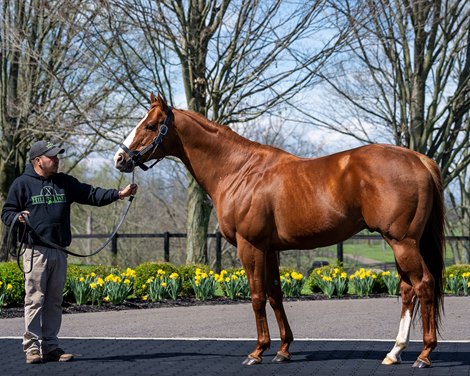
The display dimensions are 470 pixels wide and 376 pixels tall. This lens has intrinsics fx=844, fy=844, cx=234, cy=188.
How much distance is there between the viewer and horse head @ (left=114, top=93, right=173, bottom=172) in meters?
7.90

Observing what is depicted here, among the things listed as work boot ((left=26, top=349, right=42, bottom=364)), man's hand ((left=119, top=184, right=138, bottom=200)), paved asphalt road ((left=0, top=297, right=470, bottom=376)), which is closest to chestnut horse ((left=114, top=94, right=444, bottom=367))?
man's hand ((left=119, top=184, right=138, bottom=200))

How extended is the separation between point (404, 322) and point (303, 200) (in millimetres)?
1424

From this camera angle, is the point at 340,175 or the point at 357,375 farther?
the point at 340,175

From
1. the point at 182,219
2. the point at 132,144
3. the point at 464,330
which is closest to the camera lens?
the point at 132,144

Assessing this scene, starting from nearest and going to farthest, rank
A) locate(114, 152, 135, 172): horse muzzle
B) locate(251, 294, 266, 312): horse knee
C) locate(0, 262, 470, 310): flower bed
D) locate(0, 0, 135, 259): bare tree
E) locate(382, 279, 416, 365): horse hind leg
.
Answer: locate(382, 279, 416, 365): horse hind leg
locate(251, 294, 266, 312): horse knee
locate(114, 152, 135, 172): horse muzzle
locate(0, 262, 470, 310): flower bed
locate(0, 0, 135, 259): bare tree

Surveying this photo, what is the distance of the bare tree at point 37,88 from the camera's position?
18406 mm

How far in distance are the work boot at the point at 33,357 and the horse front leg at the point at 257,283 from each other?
1.92m

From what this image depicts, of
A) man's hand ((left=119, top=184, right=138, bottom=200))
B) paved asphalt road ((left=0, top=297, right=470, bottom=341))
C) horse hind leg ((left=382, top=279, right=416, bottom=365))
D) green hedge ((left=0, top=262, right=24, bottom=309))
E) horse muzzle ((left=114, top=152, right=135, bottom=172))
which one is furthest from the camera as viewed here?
green hedge ((left=0, top=262, right=24, bottom=309))

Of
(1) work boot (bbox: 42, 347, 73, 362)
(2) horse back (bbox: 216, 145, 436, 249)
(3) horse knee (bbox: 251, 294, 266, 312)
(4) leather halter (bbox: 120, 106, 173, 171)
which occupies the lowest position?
(1) work boot (bbox: 42, 347, 73, 362)

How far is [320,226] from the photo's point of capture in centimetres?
752

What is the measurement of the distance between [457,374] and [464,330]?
321cm

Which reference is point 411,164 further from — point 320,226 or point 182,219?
point 182,219

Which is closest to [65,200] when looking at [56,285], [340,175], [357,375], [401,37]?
[56,285]

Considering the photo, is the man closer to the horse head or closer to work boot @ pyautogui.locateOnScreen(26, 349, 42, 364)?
work boot @ pyautogui.locateOnScreen(26, 349, 42, 364)
